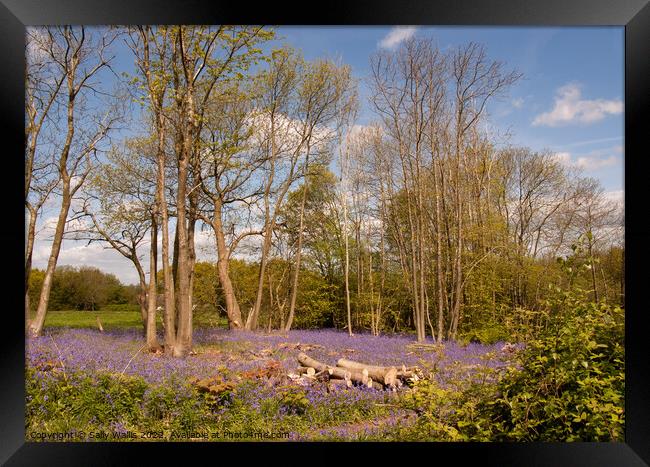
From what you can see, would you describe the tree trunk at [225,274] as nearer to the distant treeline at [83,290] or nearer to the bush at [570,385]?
the distant treeline at [83,290]

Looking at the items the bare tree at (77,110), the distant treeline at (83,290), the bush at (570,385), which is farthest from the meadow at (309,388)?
the bare tree at (77,110)

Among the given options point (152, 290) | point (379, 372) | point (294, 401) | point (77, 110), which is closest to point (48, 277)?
point (152, 290)

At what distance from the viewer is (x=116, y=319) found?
3.41m

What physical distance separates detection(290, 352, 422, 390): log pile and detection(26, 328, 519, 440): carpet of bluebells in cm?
7

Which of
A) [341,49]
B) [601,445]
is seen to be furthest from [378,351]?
[341,49]

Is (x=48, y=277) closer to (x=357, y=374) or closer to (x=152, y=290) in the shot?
(x=152, y=290)

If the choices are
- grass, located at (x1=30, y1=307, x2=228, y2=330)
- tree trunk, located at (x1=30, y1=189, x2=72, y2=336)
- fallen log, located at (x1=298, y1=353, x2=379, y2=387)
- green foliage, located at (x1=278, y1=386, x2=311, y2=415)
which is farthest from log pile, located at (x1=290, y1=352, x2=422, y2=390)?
tree trunk, located at (x1=30, y1=189, x2=72, y2=336)

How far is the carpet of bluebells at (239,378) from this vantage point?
3.00m

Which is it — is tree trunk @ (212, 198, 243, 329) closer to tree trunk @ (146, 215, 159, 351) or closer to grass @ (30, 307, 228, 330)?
grass @ (30, 307, 228, 330)

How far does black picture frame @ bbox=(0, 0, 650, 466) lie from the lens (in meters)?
2.62

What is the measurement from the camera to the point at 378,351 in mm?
3469
